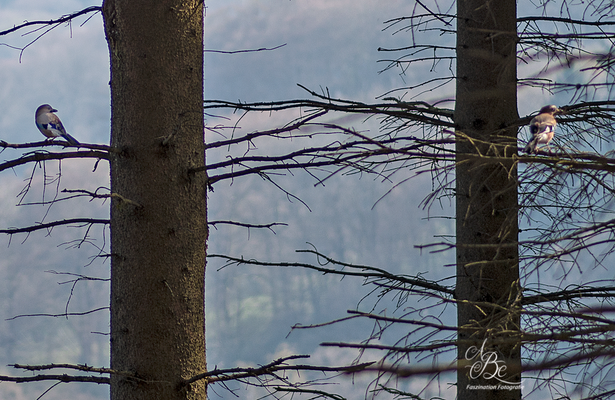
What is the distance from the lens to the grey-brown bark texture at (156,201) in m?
Answer: 3.51

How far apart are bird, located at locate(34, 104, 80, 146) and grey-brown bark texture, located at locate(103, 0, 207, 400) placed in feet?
3.76

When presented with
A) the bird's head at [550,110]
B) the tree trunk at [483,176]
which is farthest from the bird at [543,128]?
the tree trunk at [483,176]

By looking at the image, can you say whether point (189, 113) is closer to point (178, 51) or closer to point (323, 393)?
point (178, 51)

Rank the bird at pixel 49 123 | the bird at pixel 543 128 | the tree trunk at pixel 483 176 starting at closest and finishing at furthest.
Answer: the bird at pixel 543 128, the tree trunk at pixel 483 176, the bird at pixel 49 123

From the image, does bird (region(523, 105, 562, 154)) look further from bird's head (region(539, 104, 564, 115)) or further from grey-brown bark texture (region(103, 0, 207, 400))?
grey-brown bark texture (region(103, 0, 207, 400))

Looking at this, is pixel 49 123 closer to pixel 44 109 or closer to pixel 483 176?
pixel 44 109

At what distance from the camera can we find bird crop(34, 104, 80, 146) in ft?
15.4

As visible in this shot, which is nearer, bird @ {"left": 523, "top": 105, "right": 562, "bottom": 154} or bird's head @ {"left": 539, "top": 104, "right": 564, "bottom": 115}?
bird @ {"left": 523, "top": 105, "right": 562, "bottom": 154}

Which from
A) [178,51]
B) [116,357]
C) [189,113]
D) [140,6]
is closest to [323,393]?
[116,357]

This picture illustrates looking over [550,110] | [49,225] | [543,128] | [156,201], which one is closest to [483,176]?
[550,110]

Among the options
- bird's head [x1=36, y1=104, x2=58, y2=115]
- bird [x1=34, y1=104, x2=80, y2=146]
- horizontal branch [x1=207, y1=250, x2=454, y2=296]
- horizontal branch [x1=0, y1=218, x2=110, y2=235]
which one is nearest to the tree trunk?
horizontal branch [x1=207, y1=250, x2=454, y2=296]

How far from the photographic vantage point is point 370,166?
356 cm

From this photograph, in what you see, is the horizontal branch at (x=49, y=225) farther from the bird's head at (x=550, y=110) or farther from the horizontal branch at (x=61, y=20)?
the bird's head at (x=550, y=110)

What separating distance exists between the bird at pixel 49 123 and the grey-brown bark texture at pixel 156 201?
1147 millimetres
